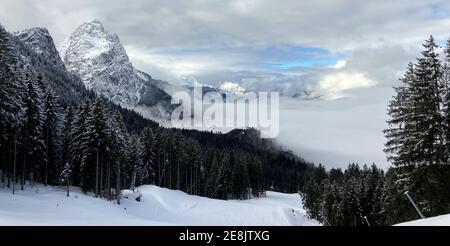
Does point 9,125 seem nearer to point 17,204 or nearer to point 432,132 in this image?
point 17,204

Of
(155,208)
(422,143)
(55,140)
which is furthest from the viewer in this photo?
(155,208)

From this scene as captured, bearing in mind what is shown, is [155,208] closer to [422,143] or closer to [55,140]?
[55,140]

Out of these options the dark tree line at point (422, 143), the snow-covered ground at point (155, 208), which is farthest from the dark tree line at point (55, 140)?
the dark tree line at point (422, 143)

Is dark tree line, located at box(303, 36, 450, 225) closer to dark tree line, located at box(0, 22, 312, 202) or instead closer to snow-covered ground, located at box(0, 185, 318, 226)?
snow-covered ground, located at box(0, 185, 318, 226)

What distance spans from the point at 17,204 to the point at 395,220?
29317mm

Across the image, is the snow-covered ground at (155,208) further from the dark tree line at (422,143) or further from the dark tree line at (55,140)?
the dark tree line at (422,143)

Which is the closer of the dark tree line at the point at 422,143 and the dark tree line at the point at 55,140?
the dark tree line at the point at 422,143

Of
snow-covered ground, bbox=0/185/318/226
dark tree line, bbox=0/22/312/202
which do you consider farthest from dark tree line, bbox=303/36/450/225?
dark tree line, bbox=0/22/312/202

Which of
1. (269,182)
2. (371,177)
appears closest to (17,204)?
(371,177)

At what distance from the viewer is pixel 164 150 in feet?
325

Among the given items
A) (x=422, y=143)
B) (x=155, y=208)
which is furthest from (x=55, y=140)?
(x=422, y=143)

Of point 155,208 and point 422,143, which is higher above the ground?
point 422,143

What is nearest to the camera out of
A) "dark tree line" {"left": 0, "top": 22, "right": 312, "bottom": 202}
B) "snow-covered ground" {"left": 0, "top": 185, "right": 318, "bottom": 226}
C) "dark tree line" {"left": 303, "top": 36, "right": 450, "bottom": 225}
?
"dark tree line" {"left": 303, "top": 36, "right": 450, "bottom": 225}

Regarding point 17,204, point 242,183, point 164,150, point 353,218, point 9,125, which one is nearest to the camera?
point 17,204
